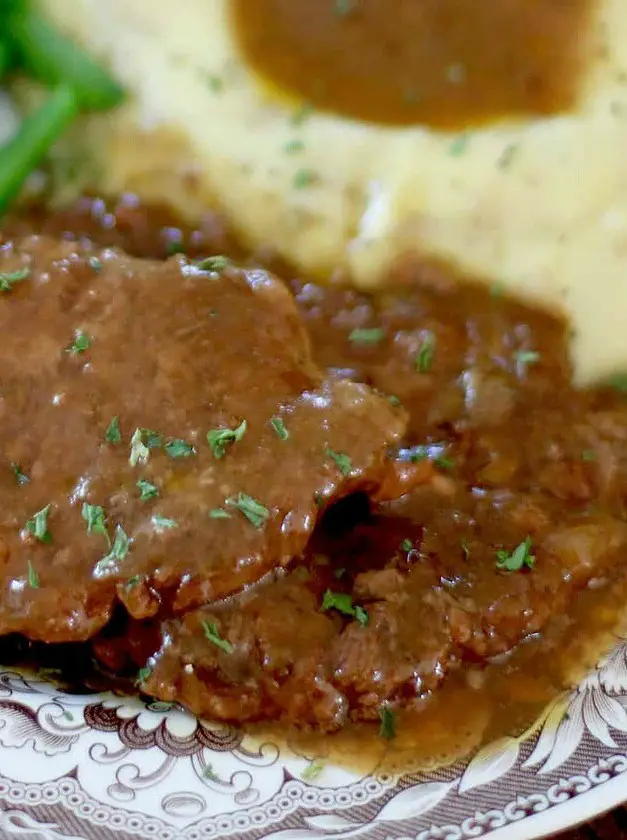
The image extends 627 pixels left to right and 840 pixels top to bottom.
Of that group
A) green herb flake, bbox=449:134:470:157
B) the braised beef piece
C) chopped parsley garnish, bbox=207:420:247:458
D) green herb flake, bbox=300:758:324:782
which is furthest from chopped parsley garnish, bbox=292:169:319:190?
green herb flake, bbox=300:758:324:782

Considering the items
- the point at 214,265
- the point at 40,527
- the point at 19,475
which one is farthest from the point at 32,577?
the point at 214,265

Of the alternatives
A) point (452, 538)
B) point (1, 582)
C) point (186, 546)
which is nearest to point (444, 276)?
point (452, 538)

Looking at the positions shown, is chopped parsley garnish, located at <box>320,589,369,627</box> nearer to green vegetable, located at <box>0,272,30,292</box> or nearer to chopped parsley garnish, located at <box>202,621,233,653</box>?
chopped parsley garnish, located at <box>202,621,233,653</box>

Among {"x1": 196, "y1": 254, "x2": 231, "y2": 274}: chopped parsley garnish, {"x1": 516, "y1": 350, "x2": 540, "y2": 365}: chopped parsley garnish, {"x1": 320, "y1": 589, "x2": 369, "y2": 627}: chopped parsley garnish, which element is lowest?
{"x1": 320, "y1": 589, "x2": 369, "y2": 627}: chopped parsley garnish

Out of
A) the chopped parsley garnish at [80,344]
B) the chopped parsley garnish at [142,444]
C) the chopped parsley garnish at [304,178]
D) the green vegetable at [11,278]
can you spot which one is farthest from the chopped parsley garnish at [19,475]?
the chopped parsley garnish at [304,178]

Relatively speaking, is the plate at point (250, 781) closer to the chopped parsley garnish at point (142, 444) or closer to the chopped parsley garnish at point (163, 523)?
the chopped parsley garnish at point (163, 523)

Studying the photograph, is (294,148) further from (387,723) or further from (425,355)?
(387,723)
